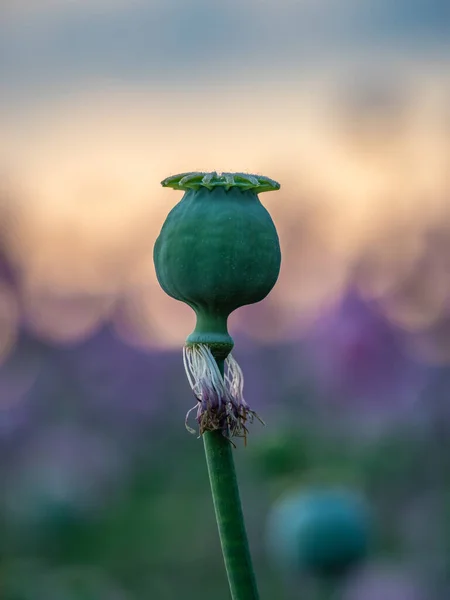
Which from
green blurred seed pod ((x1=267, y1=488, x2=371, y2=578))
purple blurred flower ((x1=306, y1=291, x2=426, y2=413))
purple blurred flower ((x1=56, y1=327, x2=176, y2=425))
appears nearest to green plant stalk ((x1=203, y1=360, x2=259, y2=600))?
green blurred seed pod ((x1=267, y1=488, x2=371, y2=578))

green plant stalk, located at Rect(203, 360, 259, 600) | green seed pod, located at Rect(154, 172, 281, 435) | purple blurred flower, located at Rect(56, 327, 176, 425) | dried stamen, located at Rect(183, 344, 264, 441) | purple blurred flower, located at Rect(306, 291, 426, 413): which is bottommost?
green plant stalk, located at Rect(203, 360, 259, 600)

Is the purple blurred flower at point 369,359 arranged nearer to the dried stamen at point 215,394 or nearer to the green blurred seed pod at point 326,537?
the green blurred seed pod at point 326,537

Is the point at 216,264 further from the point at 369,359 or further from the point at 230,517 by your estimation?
the point at 369,359

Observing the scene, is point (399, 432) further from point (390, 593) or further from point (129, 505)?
point (129, 505)

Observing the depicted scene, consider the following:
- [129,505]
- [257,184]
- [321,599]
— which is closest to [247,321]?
[129,505]

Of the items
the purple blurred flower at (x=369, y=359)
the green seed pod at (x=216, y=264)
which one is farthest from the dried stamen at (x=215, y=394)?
the purple blurred flower at (x=369, y=359)

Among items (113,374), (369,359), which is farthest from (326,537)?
(113,374)

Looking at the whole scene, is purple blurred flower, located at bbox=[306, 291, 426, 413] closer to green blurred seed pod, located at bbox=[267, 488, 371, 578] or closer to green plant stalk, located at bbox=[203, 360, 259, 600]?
green blurred seed pod, located at bbox=[267, 488, 371, 578]
